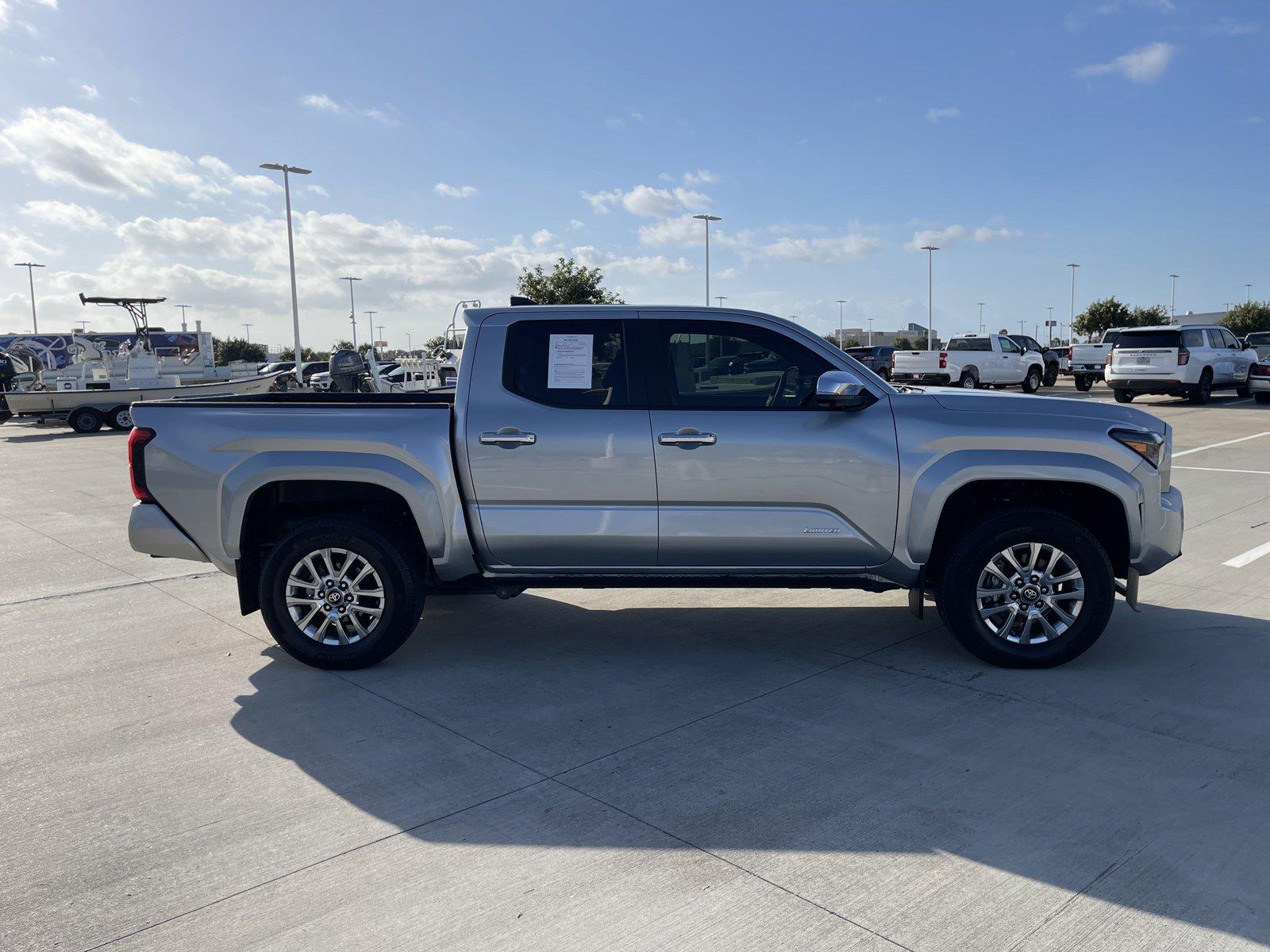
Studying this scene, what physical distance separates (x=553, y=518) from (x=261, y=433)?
5.21 feet

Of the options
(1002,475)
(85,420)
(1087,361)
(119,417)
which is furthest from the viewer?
(1087,361)

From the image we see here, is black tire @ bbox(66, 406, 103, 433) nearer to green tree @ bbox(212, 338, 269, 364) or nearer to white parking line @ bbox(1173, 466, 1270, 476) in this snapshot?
white parking line @ bbox(1173, 466, 1270, 476)

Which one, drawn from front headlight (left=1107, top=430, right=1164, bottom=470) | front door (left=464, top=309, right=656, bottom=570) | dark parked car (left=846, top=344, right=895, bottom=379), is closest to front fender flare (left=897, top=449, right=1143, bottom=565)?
front headlight (left=1107, top=430, right=1164, bottom=470)

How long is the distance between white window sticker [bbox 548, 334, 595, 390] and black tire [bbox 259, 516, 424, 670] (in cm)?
122

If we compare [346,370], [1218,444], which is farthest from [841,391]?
[1218,444]

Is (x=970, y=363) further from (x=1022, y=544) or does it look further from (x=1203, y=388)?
(x=1022, y=544)

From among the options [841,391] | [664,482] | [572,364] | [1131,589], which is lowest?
[1131,589]

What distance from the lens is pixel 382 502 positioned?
5.44 meters

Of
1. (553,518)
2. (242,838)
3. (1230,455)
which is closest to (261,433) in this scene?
(553,518)

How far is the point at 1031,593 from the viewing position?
5.09 m

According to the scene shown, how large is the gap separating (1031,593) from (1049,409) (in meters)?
0.97

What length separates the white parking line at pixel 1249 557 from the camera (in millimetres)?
7387

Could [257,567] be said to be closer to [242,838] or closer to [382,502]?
[382,502]

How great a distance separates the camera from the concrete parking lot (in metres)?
3.01
